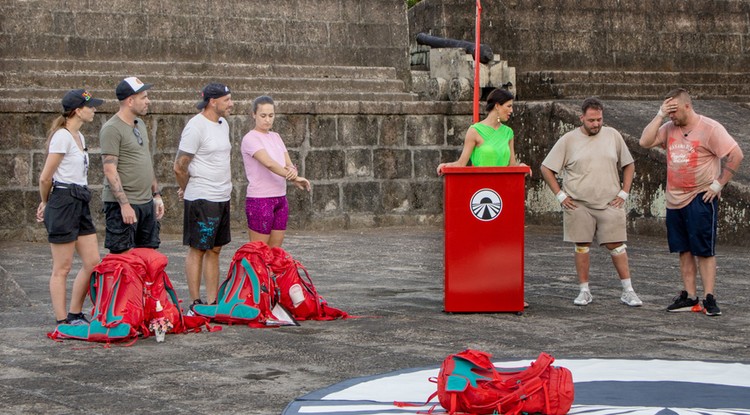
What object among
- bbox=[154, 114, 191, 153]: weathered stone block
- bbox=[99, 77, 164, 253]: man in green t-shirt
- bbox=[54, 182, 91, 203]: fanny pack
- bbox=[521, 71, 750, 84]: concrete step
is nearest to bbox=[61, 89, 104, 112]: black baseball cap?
bbox=[99, 77, 164, 253]: man in green t-shirt

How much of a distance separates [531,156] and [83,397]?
39.5ft

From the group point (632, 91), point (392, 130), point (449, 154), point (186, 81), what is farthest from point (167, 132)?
point (632, 91)

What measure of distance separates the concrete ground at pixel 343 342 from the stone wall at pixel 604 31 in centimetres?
908

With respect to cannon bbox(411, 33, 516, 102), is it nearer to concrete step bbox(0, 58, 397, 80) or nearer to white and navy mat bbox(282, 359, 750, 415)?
concrete step bbox(0, 58, 397, 80)

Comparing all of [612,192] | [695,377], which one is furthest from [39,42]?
[695,377]

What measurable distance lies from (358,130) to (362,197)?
888 millimetres

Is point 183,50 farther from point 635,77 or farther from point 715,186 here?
point 715,186

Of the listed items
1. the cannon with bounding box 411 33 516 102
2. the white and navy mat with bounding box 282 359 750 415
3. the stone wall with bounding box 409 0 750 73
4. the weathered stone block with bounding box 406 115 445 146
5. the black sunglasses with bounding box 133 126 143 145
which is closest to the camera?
the white and navy mat with bounding box 282 359 750 415

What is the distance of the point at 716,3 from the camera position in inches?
913

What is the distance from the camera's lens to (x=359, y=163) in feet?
59.4

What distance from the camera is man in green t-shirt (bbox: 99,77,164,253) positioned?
937 cm

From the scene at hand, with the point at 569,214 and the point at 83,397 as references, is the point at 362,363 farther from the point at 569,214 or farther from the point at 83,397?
the point at 569,214

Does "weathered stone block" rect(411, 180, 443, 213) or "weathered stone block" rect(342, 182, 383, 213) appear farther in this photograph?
"weathered stone block" rect(411, 180, 443, 213)

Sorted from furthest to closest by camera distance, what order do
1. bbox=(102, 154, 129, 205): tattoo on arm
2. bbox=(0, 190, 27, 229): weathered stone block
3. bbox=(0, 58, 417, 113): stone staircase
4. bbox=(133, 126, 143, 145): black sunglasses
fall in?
bbox=(0, 58, 417, 113): stone staircase → bbox=(0, 190, 27, 229): weathered stone block → bbox=(133, 126, 143, 145): black sunglasses → bbox=(102, 154, 129, 205): tattoo on arm
